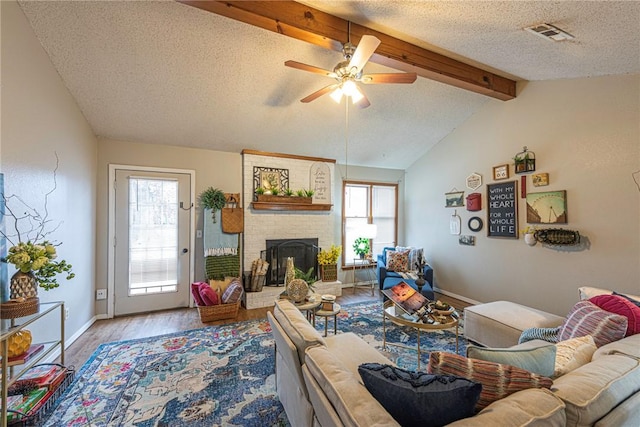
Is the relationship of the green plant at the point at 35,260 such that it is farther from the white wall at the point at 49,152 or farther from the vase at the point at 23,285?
the white wall at the point at 49,152

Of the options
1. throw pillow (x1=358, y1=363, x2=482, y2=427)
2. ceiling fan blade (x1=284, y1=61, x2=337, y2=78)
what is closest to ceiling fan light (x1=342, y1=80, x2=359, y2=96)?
ceiling fan blade (x1=284, y1=61, x2=337, y2=78)

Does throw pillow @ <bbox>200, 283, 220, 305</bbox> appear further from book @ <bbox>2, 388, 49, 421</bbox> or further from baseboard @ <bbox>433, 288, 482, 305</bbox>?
baseboard @ <bbox>433, 288, 482, 305</bbox>

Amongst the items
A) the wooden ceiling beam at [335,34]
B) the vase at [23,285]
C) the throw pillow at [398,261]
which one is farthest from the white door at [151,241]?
the throw pillow at [398,261]

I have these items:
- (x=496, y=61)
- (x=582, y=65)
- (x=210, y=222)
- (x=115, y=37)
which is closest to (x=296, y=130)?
(x=210, y=222)

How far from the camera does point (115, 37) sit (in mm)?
2299

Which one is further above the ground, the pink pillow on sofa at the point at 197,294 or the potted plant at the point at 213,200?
the potted plant at the point at 213,200

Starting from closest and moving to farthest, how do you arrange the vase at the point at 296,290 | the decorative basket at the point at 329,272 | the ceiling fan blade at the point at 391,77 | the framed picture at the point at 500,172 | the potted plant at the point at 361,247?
the ceiling fan blade at the point at 391,77 → the vase at the point at 296,290 → the framed picture at the point at 500,172 → the decorative basket at the point at 329,272 → the potted plant at the point at 361,247

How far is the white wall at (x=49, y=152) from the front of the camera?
76.2 inches

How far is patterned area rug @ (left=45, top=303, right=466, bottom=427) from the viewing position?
181cm

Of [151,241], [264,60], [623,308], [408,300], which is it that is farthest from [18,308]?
[623,308]

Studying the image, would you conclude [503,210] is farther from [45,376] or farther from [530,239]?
[45,376]

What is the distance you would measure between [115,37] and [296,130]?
2241 mm

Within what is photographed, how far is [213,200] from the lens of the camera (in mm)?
3918

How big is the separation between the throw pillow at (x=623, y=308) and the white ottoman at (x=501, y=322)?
55 cm
